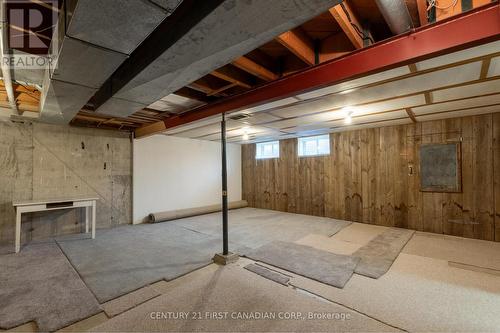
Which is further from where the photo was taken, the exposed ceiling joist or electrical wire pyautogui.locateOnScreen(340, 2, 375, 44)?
electrical wire pyautogui.locateOnScreen(340, 2, 375, 44)

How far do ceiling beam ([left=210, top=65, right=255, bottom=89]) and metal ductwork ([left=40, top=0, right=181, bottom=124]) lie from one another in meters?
1.01

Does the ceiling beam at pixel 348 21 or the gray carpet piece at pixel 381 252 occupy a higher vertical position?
the ceiling beam at pixel 348 21

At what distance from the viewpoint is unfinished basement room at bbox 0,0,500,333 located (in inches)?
64.7

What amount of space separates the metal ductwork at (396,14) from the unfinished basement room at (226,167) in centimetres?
1

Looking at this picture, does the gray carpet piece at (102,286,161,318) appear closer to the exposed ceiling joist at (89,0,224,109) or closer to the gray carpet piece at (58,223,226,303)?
the gray carpet piece at (58,223,226,303)

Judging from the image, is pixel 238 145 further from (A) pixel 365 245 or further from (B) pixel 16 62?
(B) pixel 16 62

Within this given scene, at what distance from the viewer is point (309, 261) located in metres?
3.04

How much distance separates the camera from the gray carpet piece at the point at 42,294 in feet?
6.32

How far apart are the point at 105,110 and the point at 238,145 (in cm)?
498

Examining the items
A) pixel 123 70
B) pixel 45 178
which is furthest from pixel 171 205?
pixel 123 70

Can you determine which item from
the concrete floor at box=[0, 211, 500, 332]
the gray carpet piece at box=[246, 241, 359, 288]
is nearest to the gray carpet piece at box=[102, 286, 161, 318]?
the concrete floor at box=[0, 211, 500, 332]

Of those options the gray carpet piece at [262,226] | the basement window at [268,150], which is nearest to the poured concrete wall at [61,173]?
the gray carpet piece at [262,226]

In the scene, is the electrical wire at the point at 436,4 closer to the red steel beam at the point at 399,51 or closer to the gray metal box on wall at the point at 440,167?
the red steel beam at the point at 399,51

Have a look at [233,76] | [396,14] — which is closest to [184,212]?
[233,76]
